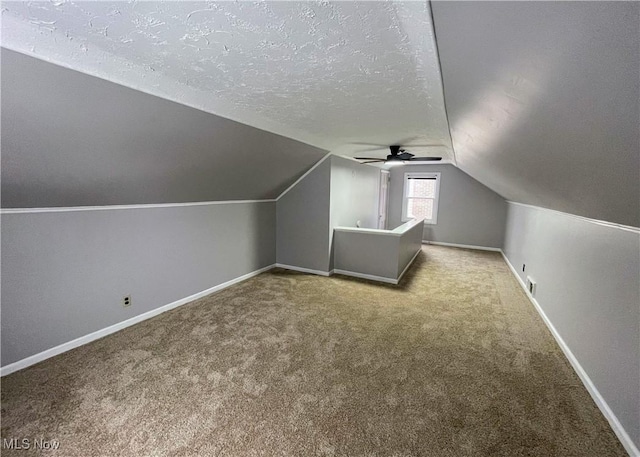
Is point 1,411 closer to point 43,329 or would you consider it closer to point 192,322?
point 43,329

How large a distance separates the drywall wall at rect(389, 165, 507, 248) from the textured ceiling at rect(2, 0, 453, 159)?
516cm

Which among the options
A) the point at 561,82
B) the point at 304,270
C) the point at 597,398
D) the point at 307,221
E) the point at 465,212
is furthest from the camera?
the point at 465,212

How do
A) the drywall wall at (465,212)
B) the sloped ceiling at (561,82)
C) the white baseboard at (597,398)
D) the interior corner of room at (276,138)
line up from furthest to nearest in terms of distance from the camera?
the drywall wall at (465,212), the white baseboard at (597,398), the interior corner of room at (276,138), the sloped ceiling at (561,82)

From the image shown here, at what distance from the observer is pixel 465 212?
6.55 m

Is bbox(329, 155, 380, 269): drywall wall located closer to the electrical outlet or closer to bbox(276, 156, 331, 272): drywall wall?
bbox(276, 156, 331, 272): drywall wall

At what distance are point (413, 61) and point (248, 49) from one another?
2.60 ft

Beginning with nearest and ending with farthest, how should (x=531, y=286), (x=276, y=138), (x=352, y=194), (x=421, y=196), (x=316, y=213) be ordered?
1. (x=276, y=138)
2. (x=531, y=286)
3. (x=316, y=213)
4. (x=352, y=194)
5. (x=421, y=196)

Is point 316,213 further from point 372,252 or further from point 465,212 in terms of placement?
point 465,212

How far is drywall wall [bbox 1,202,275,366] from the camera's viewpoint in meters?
2.07

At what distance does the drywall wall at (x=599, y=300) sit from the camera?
5.24 feet

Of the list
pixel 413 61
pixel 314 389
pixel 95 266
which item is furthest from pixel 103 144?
pixel 314 389

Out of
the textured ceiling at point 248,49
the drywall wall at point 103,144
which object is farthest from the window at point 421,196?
the textured ceiling at point 248,49

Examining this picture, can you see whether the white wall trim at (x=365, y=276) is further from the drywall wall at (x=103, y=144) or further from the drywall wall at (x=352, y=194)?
the drywall wall at (x=103, y=144)

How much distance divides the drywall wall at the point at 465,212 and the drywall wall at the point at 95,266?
5246mm
